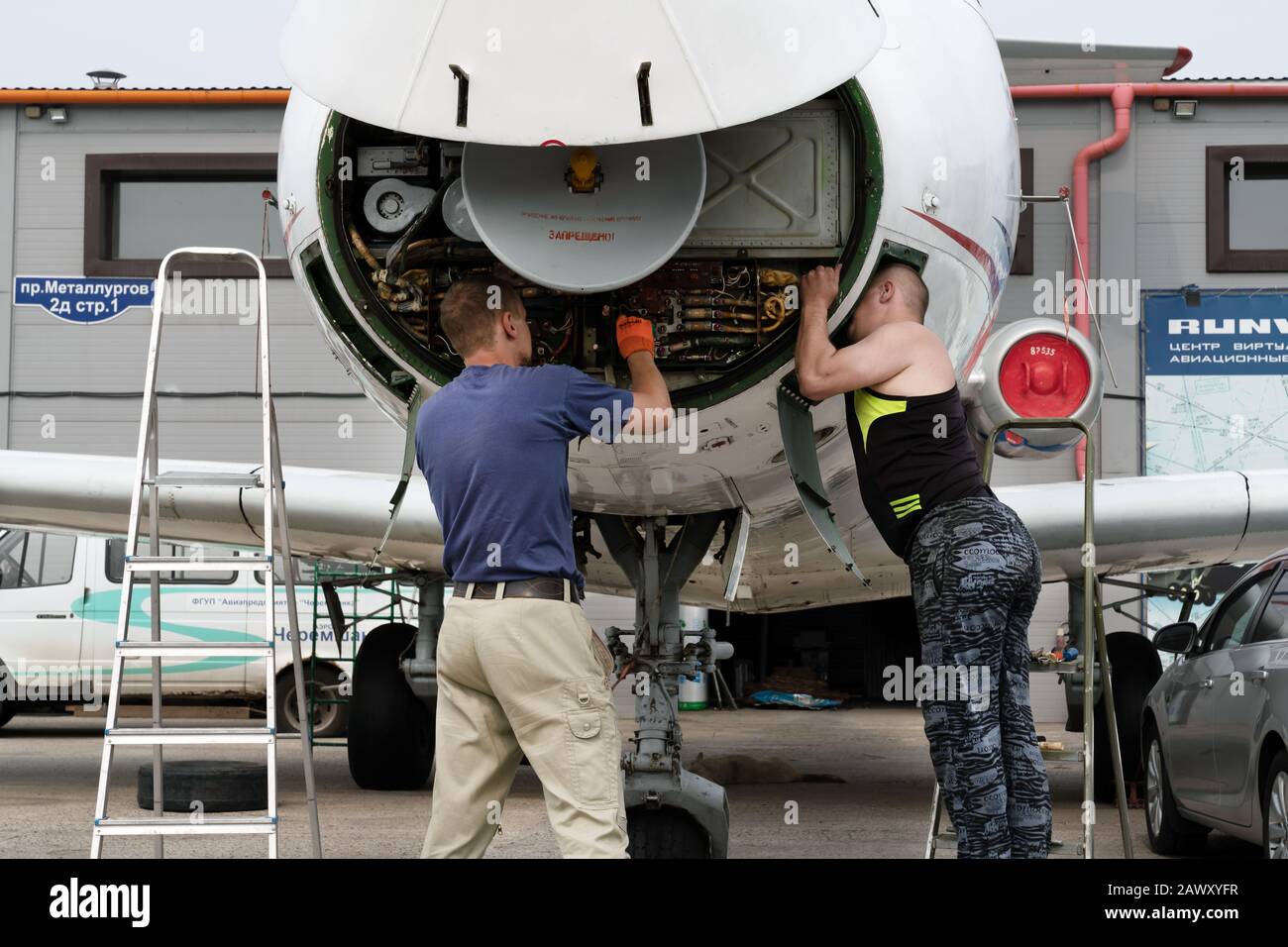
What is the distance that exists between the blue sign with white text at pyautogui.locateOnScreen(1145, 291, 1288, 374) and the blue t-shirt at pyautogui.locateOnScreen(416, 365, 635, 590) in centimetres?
1434

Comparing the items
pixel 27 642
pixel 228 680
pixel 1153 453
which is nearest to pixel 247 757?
pixel 228 680

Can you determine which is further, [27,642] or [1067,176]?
[1067,176]

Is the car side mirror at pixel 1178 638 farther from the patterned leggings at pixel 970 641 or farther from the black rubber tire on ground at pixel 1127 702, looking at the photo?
the patterned leggings at pixel 970 641

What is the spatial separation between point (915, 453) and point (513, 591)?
1144 mm

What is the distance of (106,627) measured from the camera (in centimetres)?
1303

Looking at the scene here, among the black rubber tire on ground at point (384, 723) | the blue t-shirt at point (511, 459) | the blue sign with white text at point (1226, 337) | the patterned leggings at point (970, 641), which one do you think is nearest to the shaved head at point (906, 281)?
the patterned leggings at point (970, 641)

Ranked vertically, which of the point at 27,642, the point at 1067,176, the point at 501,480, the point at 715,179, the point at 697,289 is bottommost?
the point at 27,642

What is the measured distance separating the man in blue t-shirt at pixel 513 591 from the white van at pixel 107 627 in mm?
9204

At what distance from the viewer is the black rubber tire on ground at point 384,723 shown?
8.96 metres

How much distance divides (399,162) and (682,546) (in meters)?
1.89

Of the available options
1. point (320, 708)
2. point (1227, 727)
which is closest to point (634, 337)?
point (1227, 727)

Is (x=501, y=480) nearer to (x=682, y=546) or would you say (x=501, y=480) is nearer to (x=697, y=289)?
(x=697, y=289)
